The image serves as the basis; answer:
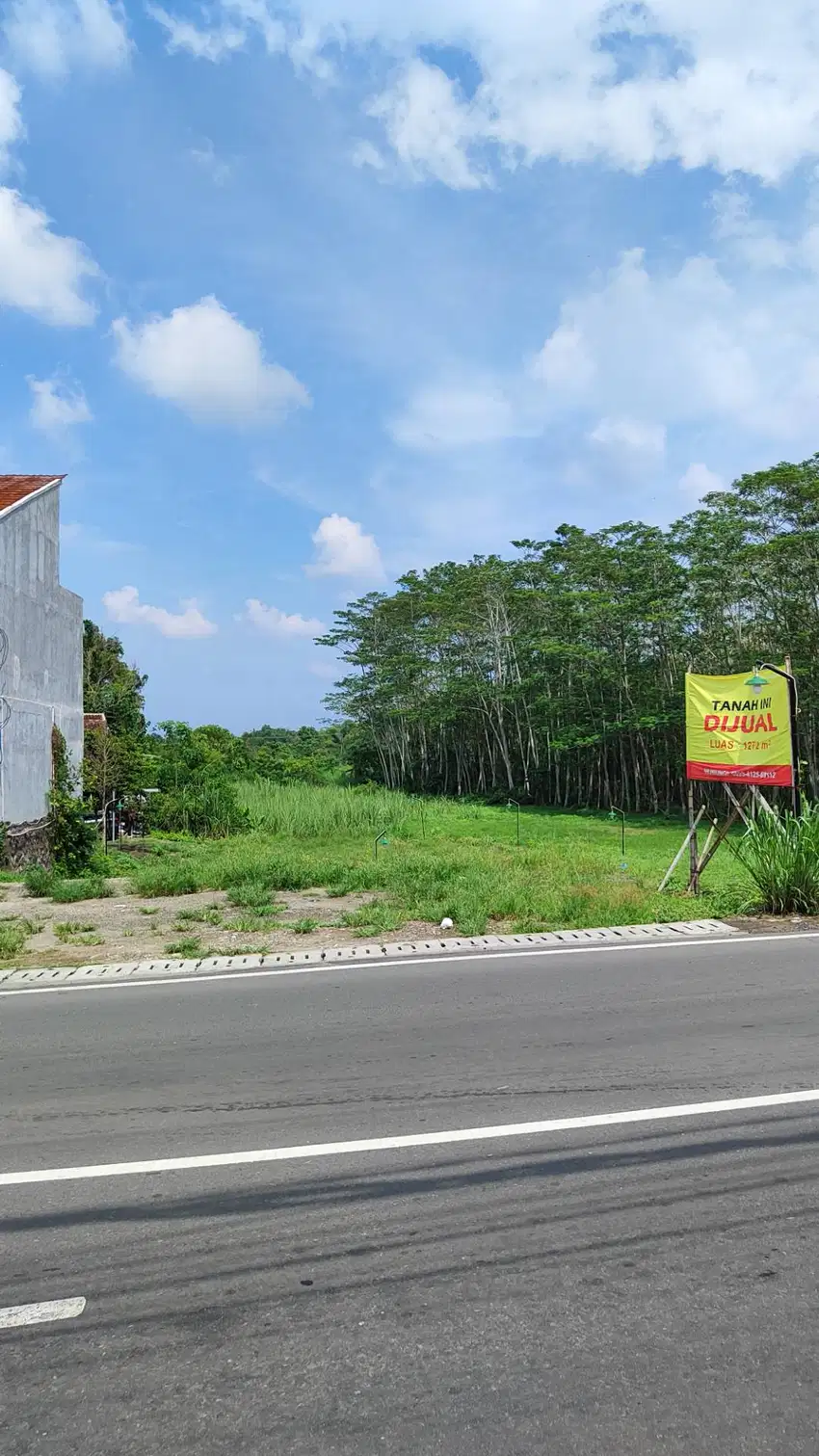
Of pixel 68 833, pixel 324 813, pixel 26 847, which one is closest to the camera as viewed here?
pixel 26 847

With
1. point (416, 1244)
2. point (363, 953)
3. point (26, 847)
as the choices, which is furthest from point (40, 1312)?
point (26, 847)

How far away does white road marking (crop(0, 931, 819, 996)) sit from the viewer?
7840 millimetres

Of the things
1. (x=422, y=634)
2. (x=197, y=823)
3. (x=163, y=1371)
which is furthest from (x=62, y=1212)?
(x=422, y=634)

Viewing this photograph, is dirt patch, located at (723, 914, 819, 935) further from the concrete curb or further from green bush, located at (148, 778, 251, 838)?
green bush, located at (148, 778, 251, 838)

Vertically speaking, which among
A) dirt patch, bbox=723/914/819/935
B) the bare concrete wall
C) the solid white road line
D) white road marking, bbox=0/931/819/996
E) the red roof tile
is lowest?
the solid white road line

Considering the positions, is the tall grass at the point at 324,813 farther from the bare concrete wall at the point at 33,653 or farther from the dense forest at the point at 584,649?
the dense forest at the point at 584,649

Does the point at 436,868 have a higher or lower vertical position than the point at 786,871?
lower

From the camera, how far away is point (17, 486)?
20.1 metres

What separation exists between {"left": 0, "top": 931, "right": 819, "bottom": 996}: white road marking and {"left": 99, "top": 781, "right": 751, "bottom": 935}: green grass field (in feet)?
3.83

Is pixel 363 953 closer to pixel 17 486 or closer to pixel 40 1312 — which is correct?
pixel 40 1312

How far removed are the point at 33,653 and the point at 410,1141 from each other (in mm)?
17482

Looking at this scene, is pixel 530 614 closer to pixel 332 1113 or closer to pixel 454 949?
pixel 454 949

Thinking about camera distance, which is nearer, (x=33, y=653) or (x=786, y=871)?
(x=786, y=871)

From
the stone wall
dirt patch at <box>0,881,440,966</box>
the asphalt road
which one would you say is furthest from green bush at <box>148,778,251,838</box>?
the asphalt road
